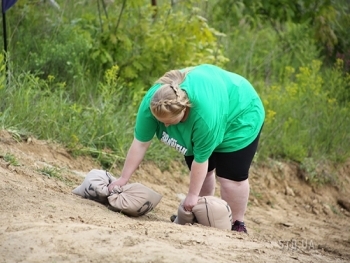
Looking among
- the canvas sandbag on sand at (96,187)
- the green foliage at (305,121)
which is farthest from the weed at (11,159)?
the green foliage at (305,121)

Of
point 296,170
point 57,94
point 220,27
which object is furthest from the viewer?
point 220,27

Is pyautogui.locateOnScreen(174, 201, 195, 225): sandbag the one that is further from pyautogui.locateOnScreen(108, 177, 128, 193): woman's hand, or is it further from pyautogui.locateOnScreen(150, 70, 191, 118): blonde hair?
pyautogui.locateOnScreen(150, 70, 191, 118): blonde hair

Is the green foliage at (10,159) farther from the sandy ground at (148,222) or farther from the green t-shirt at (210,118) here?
the green t-shirt at (210,118)

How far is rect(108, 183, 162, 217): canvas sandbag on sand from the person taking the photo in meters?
5.68

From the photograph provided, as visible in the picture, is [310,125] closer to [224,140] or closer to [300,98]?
[300,98]

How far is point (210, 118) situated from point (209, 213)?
726mm

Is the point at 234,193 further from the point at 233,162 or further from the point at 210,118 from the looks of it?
the point at 210,118

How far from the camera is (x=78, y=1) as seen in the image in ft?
31.7

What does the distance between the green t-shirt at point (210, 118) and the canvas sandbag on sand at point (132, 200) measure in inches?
14.7

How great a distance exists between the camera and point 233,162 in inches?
227

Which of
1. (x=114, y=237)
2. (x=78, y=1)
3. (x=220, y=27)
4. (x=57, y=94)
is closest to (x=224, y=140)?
(x=114, y=237)

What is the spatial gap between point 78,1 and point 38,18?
911 millimetres

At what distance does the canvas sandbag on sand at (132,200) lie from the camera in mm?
5684

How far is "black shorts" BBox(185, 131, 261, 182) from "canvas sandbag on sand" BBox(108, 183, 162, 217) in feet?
1.27
